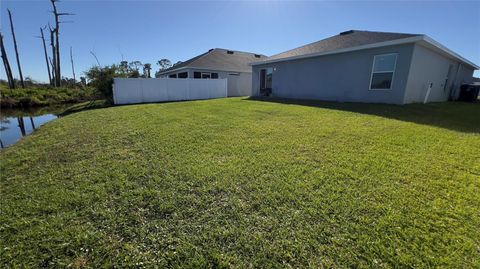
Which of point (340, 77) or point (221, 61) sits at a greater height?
point (221, 61)

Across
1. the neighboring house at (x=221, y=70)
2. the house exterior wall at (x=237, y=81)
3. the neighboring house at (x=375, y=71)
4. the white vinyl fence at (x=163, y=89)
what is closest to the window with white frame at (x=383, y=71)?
the neighboring house at (x=375, y=71)

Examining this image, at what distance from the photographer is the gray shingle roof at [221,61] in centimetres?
1820

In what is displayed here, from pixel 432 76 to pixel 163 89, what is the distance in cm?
1557

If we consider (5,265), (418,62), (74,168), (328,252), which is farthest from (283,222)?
(418,62)

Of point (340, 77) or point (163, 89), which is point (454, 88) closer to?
point (340, 77)

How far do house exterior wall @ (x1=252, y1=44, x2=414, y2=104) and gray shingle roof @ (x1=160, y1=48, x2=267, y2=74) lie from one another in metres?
5.38

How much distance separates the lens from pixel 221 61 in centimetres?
1972

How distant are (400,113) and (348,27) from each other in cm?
941

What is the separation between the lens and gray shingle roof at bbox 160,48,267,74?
59.7ft

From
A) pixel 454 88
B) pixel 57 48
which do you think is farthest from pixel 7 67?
pixel 454 88

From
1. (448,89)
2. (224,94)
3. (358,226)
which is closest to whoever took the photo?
(358,226)

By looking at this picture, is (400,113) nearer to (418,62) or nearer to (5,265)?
(418,62)

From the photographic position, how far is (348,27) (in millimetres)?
13836

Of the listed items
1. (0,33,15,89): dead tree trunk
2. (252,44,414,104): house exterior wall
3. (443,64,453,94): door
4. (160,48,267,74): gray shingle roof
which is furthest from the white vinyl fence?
(0,33,15,89): dead tree trunk
